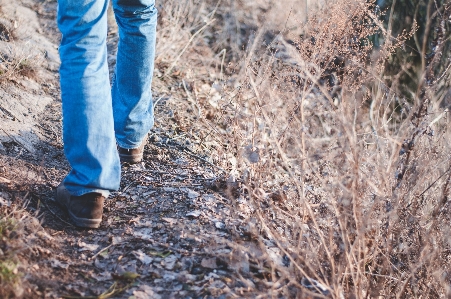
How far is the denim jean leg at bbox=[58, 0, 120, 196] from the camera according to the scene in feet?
7.45

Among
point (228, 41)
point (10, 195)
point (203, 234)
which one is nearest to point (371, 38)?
point (228, 41)

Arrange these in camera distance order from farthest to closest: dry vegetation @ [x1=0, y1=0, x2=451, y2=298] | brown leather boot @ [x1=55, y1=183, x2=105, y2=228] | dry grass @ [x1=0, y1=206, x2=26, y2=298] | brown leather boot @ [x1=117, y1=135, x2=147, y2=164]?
1. brown leather boot @ [x1=117, y1=135, x2=147, y2=164]
2. brown leather boot @ [x1=55, y1=183, x2=105, y2=228]
3. dry vegetation @ [x1=0, y1=0, x2=451, y2=298]
4. dry grass @ [x1=0, y1=206, x2=26, y2=298]

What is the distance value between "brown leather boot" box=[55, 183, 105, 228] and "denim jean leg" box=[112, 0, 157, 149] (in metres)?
0.70

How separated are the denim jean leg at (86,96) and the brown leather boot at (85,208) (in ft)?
0.10

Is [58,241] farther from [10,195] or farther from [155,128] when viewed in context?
[155,128]

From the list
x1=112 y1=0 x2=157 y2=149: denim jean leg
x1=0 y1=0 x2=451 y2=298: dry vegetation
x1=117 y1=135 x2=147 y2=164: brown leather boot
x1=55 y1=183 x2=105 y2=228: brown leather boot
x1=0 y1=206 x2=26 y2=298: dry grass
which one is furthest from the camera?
x1=117 y1=135 x2=147 y2=164: brown leather boot

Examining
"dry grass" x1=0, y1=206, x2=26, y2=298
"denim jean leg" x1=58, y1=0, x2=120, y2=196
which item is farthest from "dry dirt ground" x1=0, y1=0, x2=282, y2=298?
"denim jean leg" x1=58, y1=0, x2=120, y2=196

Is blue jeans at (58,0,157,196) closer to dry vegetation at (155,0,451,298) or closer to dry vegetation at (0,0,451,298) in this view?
dry vegetation at (0,0,451,298)

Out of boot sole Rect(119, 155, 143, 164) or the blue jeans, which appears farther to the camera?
boot sole Rect(119, 155, 143, 164)

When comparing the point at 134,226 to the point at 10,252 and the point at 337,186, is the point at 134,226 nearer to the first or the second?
the point at 10,252

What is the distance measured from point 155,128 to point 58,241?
159 cm

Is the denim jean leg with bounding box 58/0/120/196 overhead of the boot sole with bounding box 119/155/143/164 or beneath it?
overhead

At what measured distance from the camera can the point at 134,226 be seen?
264 cm

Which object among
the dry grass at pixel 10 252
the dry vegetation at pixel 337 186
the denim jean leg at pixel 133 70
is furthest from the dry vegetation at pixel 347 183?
the dry grass at pixel 10 252
